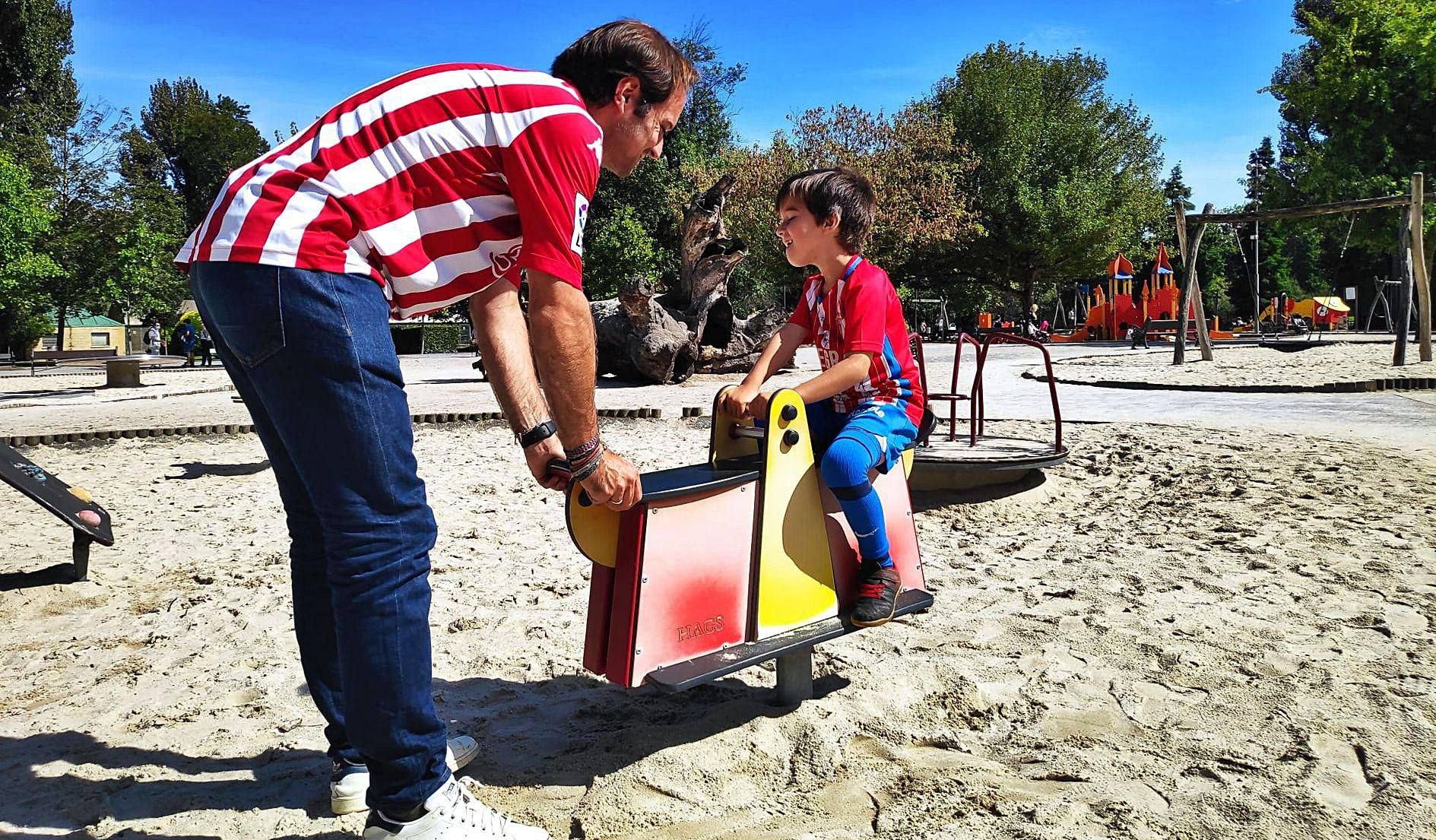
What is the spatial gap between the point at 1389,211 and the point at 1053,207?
1015 centimetres

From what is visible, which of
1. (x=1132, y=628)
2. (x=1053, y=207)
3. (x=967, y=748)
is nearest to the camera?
(x=967, y=748)

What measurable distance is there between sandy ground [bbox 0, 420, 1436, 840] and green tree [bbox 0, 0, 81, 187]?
29.0 metres

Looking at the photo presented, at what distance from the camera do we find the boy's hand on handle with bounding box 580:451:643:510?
1.89 m

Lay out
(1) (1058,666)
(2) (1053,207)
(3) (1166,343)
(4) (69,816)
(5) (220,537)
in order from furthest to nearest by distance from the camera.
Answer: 1. (2) (1053,207)
2. (3) (1166,343)
3. (5) (220,537)
4. (1) (1058,666)
5. (4) (69,816)

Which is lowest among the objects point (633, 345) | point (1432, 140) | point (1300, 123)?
point (633, 345)

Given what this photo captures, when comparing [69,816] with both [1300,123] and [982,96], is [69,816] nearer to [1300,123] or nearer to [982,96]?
[982,96]

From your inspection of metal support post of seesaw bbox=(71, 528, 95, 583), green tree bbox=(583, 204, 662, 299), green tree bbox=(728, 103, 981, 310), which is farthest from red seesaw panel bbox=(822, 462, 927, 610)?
green tree bbox=(583, 204, 662, 299)

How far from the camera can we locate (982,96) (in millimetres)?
36062

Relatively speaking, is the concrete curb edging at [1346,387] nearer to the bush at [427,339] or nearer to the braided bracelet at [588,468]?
the braided bracelet at [588,468]

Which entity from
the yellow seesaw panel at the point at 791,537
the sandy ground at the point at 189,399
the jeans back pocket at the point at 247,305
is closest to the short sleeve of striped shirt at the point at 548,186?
the jeans back pocket at the point at 247,305

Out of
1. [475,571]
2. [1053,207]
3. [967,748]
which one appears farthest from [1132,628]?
[1053,207]

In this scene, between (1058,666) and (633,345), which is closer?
(1058,666)

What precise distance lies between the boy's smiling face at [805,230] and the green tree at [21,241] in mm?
18327

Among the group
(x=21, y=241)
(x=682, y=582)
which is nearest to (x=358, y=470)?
A: (x=682, y=582)
